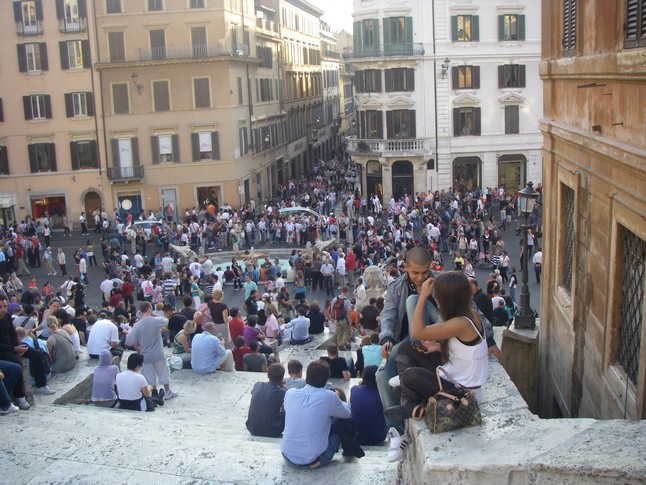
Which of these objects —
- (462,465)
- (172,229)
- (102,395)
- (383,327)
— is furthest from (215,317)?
(172,229)

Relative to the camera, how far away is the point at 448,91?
44438 millimetres

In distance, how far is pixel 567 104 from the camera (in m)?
11.1

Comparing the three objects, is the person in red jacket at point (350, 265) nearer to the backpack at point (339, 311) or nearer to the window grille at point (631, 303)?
the backpack at point (339, 311)

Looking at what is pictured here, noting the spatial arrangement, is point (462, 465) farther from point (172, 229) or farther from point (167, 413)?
point (172, 229)

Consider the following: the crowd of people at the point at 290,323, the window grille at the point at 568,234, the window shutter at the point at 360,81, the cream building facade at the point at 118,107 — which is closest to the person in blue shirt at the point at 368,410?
the crowd of people at the point at 290,323

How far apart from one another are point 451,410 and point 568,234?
6458 millimetres

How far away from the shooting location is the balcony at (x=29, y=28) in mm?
41344

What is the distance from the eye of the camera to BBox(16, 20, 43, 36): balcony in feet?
136

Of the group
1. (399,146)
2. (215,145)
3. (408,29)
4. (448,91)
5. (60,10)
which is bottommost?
(399,146)

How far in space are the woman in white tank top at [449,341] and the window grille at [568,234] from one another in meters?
5.67

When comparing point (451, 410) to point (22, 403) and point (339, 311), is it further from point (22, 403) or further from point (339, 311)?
point (339, 311)

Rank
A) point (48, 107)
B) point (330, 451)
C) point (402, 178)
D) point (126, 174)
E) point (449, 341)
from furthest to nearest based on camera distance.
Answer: point (402, 178) < point (126, 174) < point (48, 107) < point (330, 451) < point (449, 341)

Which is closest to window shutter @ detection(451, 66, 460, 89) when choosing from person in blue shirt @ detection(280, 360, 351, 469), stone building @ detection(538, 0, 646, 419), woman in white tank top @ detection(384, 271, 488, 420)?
stone building @ detection(538, 0, 646, 419)

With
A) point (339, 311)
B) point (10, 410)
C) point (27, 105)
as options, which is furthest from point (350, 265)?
point (27, 105)
